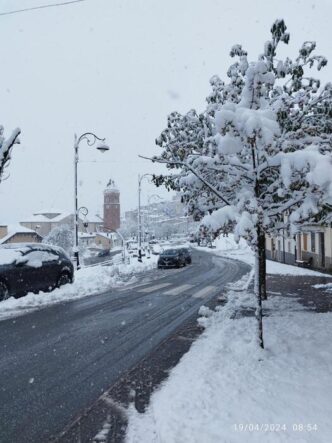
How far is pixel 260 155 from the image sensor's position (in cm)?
612

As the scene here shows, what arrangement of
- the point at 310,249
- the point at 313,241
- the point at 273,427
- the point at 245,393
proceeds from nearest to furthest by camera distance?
the point at 273,427, the point at 245,393, the point at 313,241, the point at 310,249

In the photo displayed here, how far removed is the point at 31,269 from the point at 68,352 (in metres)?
6.44

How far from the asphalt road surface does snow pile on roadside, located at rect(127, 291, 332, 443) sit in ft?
3.10

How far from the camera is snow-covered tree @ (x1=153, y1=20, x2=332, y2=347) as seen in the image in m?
5.21

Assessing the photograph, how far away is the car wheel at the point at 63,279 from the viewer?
46.9ft

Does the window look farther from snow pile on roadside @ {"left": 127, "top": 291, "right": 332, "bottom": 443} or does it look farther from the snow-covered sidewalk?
snow pile on roadside @ {"left": 127, "top": 291, "right": 332, "bottom": 443}

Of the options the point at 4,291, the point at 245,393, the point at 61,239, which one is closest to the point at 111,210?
→ the point at 61,239

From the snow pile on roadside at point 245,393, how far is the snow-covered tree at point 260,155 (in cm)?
83

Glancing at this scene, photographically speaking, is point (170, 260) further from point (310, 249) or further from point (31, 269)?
point (31, 269)

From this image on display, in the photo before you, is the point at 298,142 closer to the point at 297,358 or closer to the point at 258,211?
the point at 258,211

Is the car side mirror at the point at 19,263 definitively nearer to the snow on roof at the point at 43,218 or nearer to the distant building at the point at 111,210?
the distant building at the point at 111,210

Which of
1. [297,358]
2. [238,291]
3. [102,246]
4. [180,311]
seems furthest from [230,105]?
[102,246]

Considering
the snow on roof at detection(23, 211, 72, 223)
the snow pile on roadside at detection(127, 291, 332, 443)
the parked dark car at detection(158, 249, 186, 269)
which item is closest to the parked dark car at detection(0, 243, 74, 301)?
the snow pile on roadside at detection(127, 291, 332, 443)

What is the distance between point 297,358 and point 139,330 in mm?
3825
